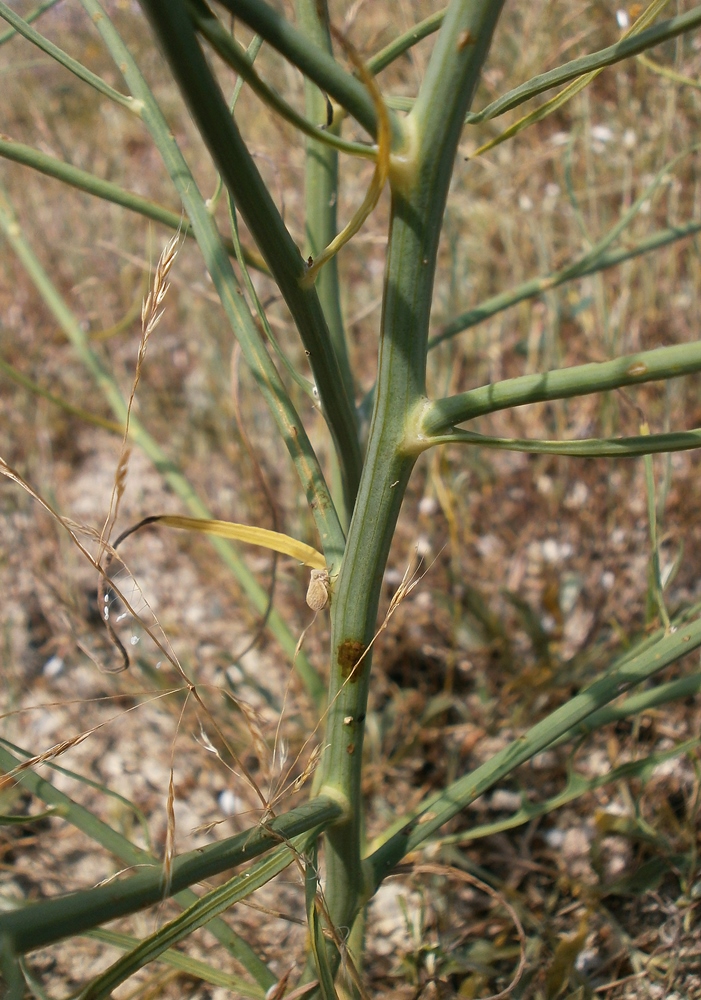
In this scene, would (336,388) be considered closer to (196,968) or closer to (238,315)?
(238,315)

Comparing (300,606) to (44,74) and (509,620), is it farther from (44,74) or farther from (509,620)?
(44,74)

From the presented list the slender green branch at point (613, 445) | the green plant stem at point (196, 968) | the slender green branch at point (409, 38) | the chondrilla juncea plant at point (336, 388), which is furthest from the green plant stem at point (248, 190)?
the green plant stem at point (196, 968)

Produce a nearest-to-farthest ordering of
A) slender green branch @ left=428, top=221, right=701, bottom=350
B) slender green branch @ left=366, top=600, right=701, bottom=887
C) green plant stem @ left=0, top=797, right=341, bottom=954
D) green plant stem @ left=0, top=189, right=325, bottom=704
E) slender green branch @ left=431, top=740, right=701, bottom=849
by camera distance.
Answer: green plant stem @ left=0, top=797, right=341, bottom=954 → slender green branch @ left=366, top=600, right=701, bottom=887 → slender green branch @ left=431, top=740, right=701, bottom=849 → slender green branch @ left=428, top=221, right=701, bottom=350 → green plant stem @ left=0, top=189, right=325, bottom=704

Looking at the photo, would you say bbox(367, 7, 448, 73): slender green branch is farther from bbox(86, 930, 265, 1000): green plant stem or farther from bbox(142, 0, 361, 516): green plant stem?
bbox(86, 930, 265, 1000): green plant stem

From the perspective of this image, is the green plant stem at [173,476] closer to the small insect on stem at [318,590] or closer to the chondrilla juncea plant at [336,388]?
the chondrilla juncea plant at [336,388]

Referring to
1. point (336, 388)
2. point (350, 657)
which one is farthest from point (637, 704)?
point (336, 388)

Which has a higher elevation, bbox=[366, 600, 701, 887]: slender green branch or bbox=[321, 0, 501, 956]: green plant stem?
bbox=[321, 0, 501, 956]: green plant stem

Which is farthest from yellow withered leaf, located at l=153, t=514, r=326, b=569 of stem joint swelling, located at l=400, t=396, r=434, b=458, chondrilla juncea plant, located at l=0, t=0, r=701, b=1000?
stem joint swelling, located at l=400, t=396, r=434, b=458
